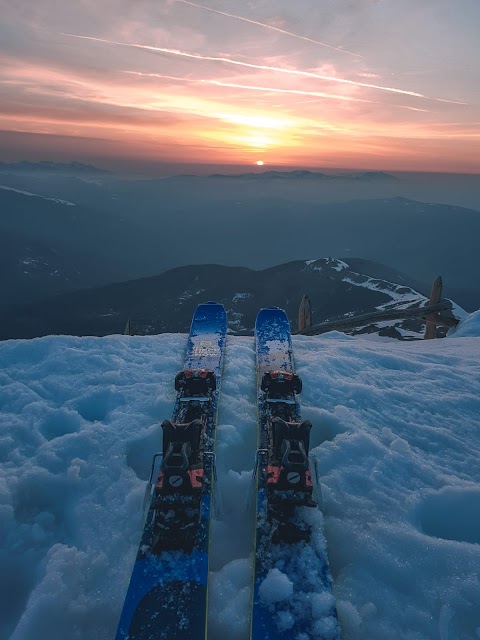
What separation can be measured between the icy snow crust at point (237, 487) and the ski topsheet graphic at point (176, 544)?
0.19 metres

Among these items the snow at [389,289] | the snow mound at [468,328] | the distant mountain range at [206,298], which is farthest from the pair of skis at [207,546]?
the distant mountain range at [206,298]

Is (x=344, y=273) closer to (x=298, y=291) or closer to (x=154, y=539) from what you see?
(x=298, y=291)

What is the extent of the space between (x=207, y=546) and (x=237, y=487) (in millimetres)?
831

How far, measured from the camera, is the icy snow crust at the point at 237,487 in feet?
10.5

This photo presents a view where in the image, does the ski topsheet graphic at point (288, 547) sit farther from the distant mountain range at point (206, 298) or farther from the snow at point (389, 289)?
the distant mountain range at point (206, 298)

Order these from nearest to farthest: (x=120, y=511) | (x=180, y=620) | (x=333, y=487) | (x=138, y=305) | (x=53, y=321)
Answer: (x=180, y=620), (x=120, y=511), (x=333, y=487), (x=53, y=321), (x=138, y=305)

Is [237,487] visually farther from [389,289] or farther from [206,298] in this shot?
[206,298]

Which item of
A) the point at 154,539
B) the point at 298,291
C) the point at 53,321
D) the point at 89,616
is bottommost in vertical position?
the point at 53,321

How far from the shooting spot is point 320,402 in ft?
18.9

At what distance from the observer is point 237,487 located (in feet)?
14.0

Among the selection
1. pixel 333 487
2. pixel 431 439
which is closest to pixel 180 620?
pixel 333 487

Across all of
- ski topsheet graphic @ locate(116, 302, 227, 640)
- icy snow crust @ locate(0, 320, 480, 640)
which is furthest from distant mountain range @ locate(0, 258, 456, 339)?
ski topsheet graphic @ locate(116, 302, 227, 640)

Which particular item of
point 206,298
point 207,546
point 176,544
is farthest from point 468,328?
point 206,298

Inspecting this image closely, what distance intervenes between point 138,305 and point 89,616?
135 m
